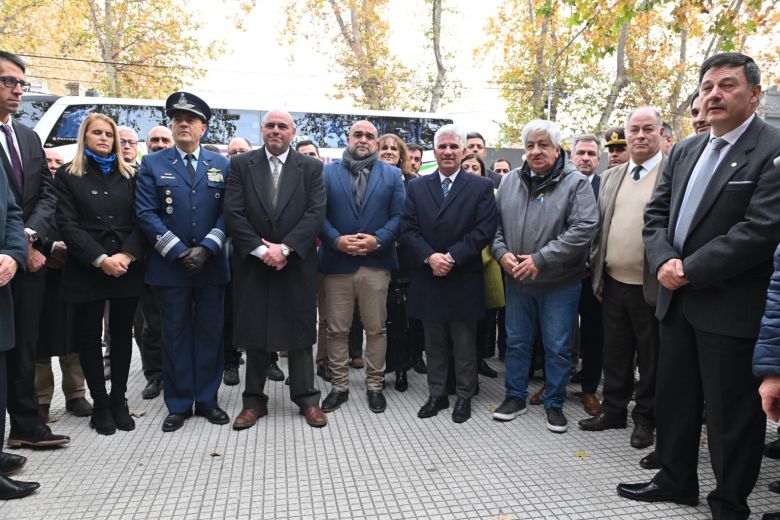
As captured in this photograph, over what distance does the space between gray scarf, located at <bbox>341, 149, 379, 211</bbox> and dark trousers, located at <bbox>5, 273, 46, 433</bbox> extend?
2.13 m

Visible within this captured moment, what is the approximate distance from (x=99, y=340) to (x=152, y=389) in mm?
890

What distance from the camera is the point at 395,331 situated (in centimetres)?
451

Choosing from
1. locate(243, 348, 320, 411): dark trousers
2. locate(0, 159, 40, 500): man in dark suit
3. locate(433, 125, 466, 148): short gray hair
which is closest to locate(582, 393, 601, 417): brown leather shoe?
locate(243, 348, 320, 411): dark trousers

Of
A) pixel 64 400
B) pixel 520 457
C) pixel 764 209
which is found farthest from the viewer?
pixel 64 400

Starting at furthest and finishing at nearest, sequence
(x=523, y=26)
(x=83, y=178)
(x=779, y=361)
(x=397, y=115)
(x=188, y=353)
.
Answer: (x=523, y=26) < (x=397, y=115) < (x=188, y=353) < (x=83, y=178) < (x=779, y=361)

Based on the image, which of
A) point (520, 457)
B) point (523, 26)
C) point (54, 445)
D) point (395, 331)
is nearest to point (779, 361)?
point (520, 457)

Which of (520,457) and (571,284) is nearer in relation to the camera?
(520,457)

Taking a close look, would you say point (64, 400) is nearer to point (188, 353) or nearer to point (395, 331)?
point (188, 353)

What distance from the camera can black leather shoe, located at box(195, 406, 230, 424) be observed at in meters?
3.77

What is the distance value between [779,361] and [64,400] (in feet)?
15.0

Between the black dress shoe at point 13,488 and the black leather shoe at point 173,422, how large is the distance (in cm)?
90

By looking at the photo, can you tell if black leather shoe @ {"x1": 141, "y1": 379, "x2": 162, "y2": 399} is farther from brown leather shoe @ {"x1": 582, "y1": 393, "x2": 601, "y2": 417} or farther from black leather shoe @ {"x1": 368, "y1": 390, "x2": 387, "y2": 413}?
brown leather shoe @ {"x1": 582, "y1": 393, "x2": 601, "y2": 417}

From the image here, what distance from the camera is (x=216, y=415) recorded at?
3.79m

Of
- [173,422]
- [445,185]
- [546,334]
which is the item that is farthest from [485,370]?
[173,422]
